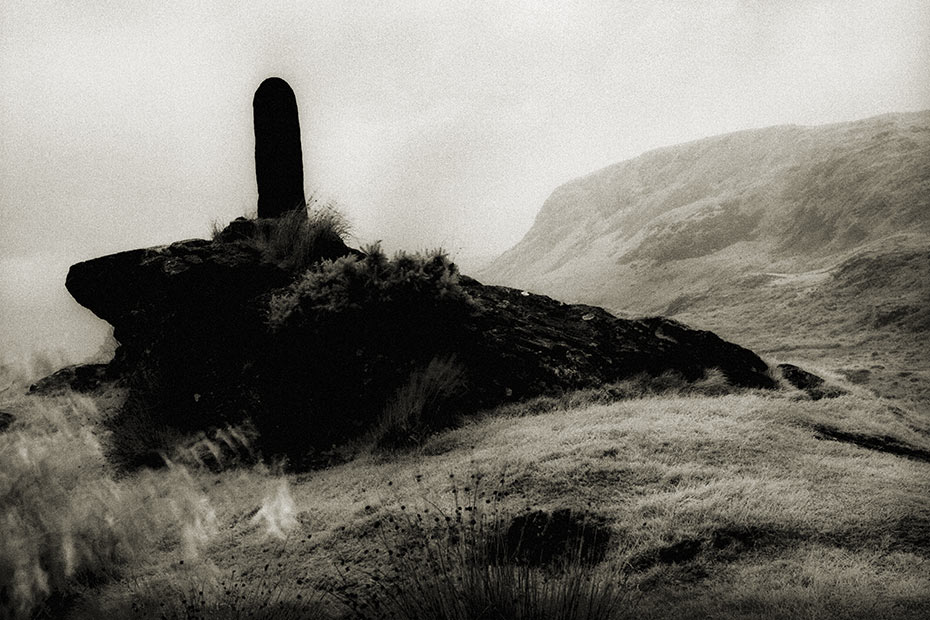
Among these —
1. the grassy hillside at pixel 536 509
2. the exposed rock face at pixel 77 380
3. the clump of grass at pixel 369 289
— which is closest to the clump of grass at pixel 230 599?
the grassy hillside at pixel 536 509

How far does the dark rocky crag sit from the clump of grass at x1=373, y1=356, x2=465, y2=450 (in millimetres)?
215

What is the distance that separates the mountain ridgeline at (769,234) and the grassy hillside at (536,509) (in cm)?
2100

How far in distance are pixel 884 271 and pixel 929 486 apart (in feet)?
88.2

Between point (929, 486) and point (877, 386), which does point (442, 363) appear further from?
point (877, 386)

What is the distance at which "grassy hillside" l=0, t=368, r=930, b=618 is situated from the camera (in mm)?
3100

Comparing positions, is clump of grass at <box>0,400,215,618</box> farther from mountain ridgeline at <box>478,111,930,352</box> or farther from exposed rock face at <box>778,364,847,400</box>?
mountain ridgeline at <box>478,111,930,352</box>

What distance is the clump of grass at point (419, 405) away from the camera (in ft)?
21.4

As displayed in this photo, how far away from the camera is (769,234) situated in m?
42.1

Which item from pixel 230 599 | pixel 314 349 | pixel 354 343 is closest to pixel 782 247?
pixel 354 343

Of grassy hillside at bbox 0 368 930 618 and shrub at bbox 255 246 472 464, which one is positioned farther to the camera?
shrub at bbox 255 246 472 464

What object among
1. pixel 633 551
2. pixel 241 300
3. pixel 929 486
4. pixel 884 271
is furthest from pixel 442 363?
pixel 884 271

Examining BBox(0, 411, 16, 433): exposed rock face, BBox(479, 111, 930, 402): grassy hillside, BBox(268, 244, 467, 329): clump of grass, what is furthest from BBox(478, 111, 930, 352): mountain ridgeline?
BBox(0, 411, 16, 433): exposed rock face

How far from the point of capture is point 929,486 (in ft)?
16.5

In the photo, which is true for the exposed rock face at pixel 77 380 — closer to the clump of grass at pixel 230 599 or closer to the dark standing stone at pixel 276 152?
the dark standing stone at pixel 276 152
